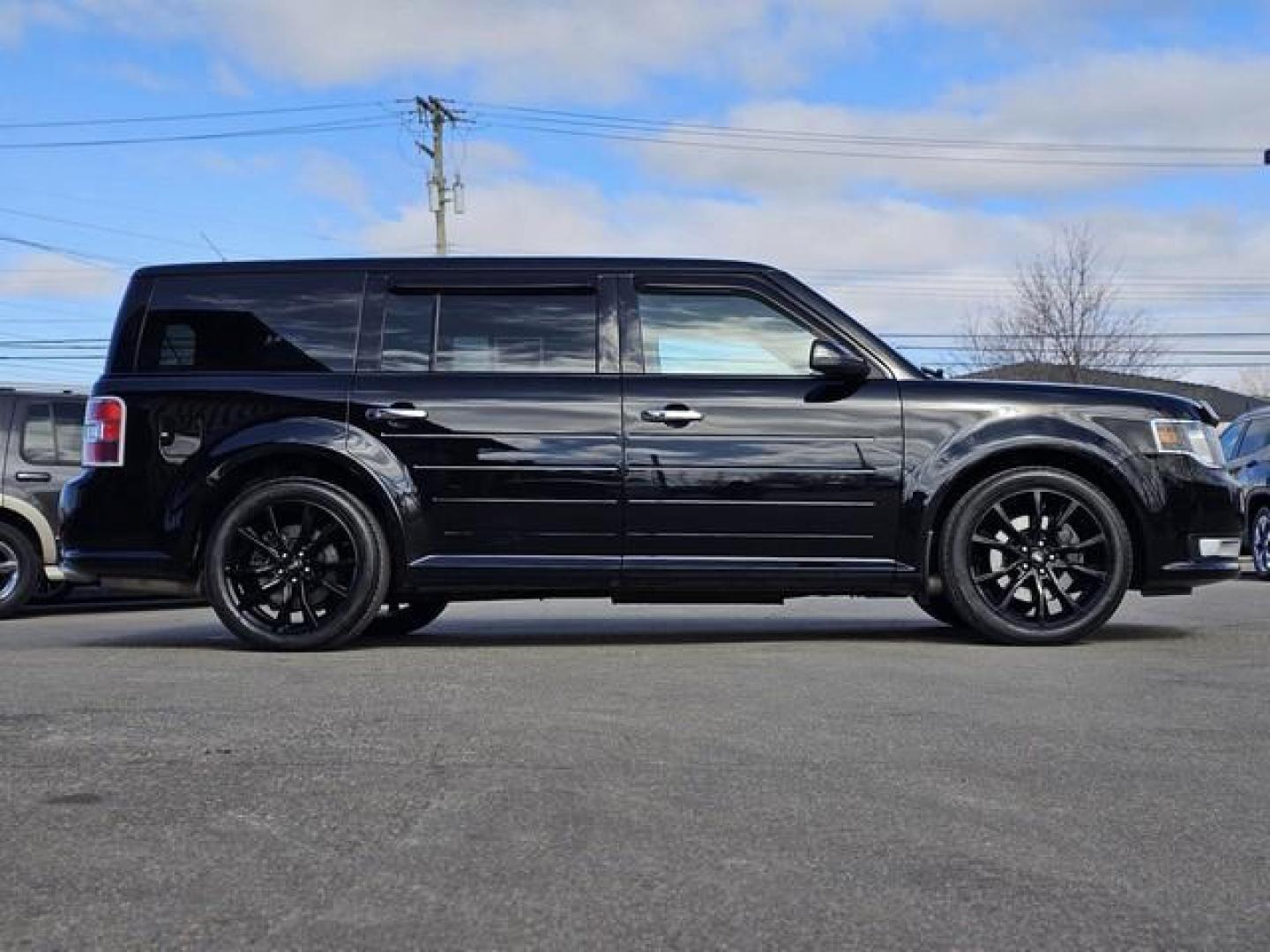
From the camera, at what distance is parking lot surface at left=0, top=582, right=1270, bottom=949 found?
2986 mm

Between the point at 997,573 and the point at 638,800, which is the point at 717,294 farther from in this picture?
the point at 638,800

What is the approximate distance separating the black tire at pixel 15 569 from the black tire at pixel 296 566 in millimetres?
5077

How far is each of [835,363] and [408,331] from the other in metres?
2.03

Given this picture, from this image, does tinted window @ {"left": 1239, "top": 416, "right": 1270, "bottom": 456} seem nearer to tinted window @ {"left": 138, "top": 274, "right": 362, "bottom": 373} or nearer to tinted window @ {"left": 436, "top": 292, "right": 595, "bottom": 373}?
tinted window @ {"left": 436, "top": 292, "right": 595, "bottom": 373}

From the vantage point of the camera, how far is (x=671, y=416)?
21.9ft

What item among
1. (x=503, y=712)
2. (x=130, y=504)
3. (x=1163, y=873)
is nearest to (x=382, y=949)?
(x=1163, y=873)

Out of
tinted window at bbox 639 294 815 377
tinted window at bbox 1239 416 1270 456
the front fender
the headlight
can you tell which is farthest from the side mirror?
tinted window at bbox 1239 416 1270 456

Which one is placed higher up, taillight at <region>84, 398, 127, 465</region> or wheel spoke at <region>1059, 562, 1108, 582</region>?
taillight at <region>84, 398, 127, 465</region>

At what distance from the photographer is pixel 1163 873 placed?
129 inches

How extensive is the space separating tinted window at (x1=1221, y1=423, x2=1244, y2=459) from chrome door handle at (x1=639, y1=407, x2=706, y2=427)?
1081 centimetres

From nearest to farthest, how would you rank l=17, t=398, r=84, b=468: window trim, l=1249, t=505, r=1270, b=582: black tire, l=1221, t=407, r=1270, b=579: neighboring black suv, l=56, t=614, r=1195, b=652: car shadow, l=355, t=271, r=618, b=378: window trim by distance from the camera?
l=355, t=271, r=618, b=378: window trim, l=56, t=614, r=1195, b=652: car shadow, l=17, t=398, r=84, b=468: window trim, l=1249, t=505, r=1270, b=582: black tire, l=1221, t=407, r=1270, b=579: neighboring black suv

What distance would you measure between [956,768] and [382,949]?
1995mm

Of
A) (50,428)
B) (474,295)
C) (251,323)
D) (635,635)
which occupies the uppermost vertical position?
(474,295)

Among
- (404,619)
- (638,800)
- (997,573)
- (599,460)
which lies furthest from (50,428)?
(638,800)
